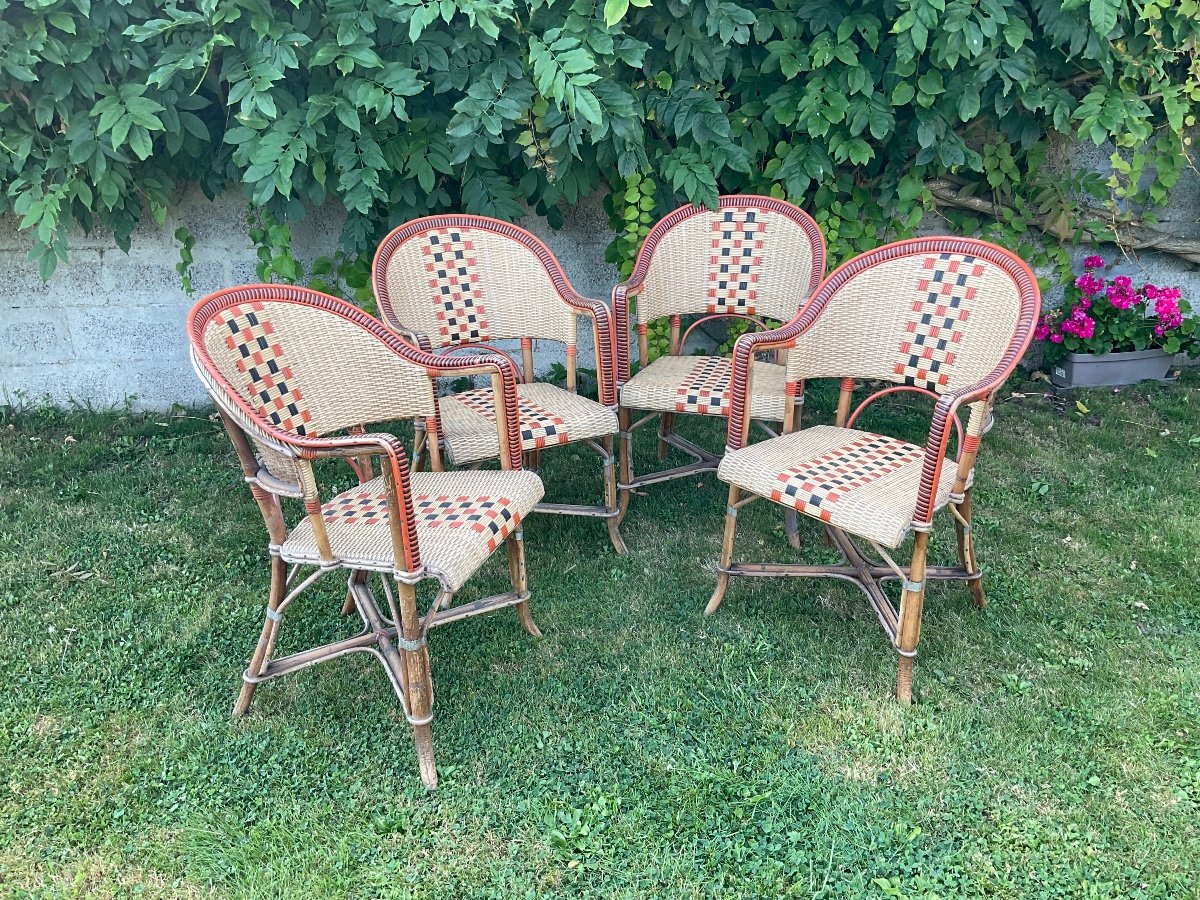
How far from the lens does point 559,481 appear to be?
10.5 ft

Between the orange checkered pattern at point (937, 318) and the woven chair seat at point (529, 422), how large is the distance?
850 millimetres

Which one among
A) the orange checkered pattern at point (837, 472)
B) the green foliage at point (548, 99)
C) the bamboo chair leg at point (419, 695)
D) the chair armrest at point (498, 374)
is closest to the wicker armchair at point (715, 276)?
the green foliage at point (548, 99)

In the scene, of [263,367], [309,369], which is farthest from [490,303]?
[263,367]

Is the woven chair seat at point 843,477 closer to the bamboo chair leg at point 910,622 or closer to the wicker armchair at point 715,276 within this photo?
the bamboo chair leg at point 910,622

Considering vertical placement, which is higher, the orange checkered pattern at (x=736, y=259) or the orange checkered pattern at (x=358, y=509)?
the orange checkered pattern at (x=736, y=259)

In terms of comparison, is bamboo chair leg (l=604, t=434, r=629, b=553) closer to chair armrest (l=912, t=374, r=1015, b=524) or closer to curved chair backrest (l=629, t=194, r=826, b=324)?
curved chair backrest (l=629, t=194, r=826, b=324)

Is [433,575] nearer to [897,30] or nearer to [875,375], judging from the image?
[875,375]

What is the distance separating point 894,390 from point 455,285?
139 centimetres

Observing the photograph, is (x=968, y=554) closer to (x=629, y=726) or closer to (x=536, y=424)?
(x=629, y=726)

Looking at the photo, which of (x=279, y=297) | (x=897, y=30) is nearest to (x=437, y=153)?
(x=279, y=297)

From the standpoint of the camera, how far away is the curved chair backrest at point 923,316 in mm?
2160

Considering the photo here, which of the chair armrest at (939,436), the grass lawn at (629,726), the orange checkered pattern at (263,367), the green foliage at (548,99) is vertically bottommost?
the grass lawn at (629,726)

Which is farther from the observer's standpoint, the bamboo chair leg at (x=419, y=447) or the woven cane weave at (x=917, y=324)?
the bamboo chair leg at (x=419, y=447)

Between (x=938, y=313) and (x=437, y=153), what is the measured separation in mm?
1803
